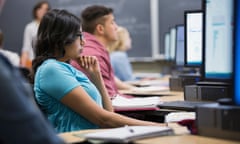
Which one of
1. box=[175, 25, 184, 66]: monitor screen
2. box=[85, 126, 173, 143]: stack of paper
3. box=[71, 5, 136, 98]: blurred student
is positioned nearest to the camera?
box=[85, 126, 173, 143]: stack of paper

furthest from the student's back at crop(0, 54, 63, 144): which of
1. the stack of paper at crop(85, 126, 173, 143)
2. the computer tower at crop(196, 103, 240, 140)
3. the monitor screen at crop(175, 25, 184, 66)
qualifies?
the monitor screen at crop(175, 25, 184, 66)

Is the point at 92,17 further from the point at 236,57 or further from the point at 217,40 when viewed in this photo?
the point at 236,57

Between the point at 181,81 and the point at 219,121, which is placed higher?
the point at 219,121

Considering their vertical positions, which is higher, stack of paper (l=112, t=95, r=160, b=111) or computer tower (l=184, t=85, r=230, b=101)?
computer tower (l=184, t=85, r=230, b=101)

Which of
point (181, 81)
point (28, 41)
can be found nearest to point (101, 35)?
point (181, 81)

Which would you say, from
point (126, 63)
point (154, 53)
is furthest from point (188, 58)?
point (154, 53)

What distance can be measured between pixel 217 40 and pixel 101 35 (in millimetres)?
1589

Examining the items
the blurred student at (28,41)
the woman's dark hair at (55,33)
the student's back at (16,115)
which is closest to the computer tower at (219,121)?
the student's back at (16,115)

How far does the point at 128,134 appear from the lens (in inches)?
57.1

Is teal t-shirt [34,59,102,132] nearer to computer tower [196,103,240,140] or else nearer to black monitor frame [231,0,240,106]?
computer tower [196,103,240,140]

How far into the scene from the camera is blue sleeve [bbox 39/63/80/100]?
1936 mm

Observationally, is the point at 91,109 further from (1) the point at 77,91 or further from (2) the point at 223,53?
(2) the point at 223,53

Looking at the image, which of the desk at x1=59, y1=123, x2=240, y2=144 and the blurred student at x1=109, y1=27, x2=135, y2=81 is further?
the blurred student at x1=109, y1=27, x2=135, y2=81

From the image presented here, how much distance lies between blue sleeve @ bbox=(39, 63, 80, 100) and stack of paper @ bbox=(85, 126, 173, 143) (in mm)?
454
